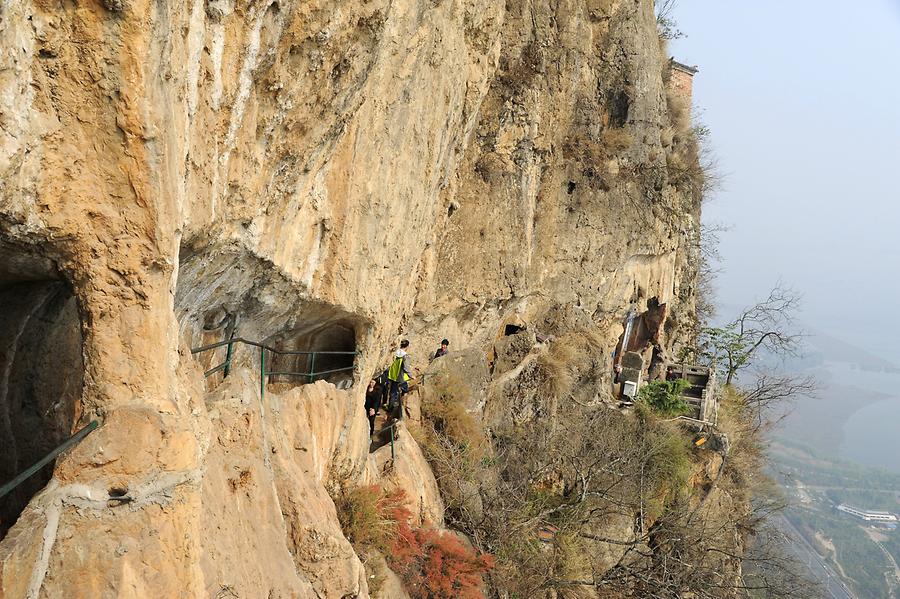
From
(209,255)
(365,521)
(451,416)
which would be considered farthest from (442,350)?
(209,255)

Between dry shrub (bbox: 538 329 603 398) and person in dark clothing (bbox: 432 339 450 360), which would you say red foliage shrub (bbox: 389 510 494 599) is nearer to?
person in dark clothing (bbox: 432 339 450 360)

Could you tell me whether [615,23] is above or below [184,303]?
above

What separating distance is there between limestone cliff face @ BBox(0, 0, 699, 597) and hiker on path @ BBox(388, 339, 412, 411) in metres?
0.86

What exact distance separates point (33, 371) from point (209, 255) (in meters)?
1.47

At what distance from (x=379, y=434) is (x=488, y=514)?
2271 millimetres

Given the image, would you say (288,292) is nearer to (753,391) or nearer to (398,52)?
(398,52)

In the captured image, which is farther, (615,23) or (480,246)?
(615,23)

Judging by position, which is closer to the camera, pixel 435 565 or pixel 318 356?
pixel 435 565

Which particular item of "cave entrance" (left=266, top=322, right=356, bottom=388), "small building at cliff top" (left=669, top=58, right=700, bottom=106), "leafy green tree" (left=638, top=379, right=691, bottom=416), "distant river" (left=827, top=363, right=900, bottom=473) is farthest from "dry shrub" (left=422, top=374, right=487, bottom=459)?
"distant river" (left=827, top=363, right=900, bottom=473)

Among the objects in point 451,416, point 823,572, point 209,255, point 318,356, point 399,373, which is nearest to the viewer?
point 209,255

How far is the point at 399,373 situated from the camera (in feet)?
32.0

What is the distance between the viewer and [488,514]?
10422 mm

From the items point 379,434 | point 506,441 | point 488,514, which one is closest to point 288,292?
point 379,434

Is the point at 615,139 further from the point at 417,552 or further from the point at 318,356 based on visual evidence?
the point at 417,552
